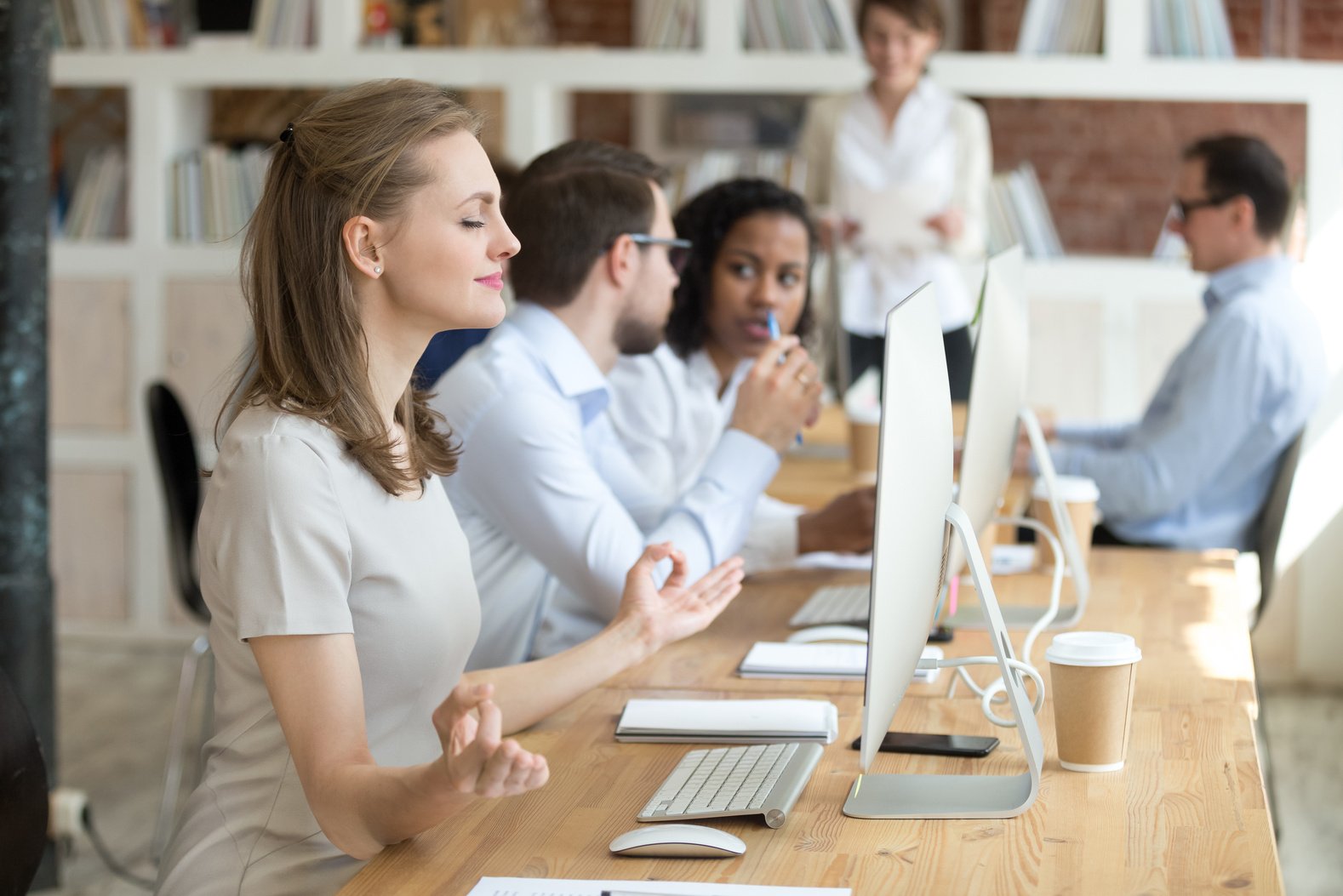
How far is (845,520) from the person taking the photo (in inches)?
86.6

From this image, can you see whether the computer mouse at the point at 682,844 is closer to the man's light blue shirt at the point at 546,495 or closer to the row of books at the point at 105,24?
the man's light blue shirt at the point at 546,495

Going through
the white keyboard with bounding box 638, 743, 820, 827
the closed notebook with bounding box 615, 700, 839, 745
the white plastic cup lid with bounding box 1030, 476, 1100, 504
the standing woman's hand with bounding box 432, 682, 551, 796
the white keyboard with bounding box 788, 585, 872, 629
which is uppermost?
the standing woman's hand with bounding box 432, 682, 551, 796

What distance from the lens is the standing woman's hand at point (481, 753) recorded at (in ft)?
3.12

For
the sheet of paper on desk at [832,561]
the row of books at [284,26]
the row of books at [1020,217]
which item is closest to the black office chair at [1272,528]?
the sheet of paper on desk at [832,561]

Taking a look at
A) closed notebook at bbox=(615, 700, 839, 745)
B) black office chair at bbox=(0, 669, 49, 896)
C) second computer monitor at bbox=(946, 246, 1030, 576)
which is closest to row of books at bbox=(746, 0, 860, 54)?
second computer monitor at bbox=(946, 246, 1030, 576)

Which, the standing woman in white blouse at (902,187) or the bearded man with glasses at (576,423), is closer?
the bearded man with glasses at (576,423)

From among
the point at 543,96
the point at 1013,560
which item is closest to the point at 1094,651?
the point at 1013,560

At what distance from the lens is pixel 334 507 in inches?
47.9

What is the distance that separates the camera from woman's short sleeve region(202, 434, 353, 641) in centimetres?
116

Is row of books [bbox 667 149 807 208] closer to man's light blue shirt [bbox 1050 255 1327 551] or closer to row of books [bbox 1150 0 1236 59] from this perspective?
row of books [bbox 1150 0 1236 59]

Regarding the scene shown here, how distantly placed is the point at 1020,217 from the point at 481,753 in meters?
3.51

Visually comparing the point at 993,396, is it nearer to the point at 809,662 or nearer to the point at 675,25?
the point at 809,662

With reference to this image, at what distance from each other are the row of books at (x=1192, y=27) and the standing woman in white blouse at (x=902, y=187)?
555mm

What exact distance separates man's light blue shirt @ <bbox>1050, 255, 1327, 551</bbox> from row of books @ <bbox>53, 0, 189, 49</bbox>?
300cm
